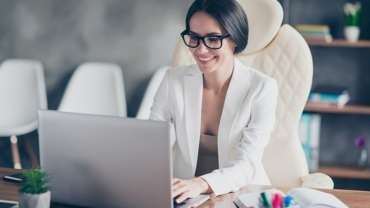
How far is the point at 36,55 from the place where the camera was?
4.30m

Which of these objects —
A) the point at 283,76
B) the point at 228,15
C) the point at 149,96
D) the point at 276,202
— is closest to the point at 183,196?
the point at 276,202

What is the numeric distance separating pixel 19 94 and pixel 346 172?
2.15 m

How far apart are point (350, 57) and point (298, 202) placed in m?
2.36

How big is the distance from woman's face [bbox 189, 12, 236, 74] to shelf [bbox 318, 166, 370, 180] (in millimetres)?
1880

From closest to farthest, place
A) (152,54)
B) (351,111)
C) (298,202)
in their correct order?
(298,202)
(351,111)
(152,54)

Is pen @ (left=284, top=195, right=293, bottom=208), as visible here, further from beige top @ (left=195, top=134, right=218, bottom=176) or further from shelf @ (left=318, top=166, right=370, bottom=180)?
shelf @ (left=318, top=166, right=370, bottom=180)

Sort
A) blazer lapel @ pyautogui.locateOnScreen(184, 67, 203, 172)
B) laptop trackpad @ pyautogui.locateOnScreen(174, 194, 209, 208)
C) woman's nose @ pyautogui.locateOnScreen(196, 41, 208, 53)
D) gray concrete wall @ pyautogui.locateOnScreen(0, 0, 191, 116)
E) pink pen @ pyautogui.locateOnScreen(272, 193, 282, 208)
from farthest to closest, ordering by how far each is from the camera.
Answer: gray concrete wall @ pyautogui.locateOnScreen(0, 0, 191, 116)
blazer lapel @ pyautogui.locateOnScreen(184, 67, 203, 172)
woman's nose @ pyautogui.locateOnScreen(196, 41, 208, 53)
laptop trackpad @ pyautogui.locateOnScreen(174, 194, 209, 208)
pink pen @ pyautogui.locateOnScreen(272, 193, 282, 208)

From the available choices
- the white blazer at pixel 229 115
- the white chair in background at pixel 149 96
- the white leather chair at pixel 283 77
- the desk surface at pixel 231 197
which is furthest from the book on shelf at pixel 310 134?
the desk surface at pixel 231 197

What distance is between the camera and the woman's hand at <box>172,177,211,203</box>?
1.78 metres

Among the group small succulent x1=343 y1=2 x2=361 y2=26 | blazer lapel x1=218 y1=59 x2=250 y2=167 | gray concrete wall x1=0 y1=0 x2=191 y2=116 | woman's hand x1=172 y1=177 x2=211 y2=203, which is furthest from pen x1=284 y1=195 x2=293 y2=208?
gray concrete wall x1=0 y1=0 x2=191 y2=116

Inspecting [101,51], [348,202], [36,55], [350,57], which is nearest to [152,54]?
[101,51]

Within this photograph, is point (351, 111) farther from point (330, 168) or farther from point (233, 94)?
point (233, 94)

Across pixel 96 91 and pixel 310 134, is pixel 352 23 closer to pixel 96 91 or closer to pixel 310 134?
pixel 310 134

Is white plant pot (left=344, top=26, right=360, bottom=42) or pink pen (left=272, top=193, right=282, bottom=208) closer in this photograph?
pink pen (left=272, top=193, right=282, bottom=208)
